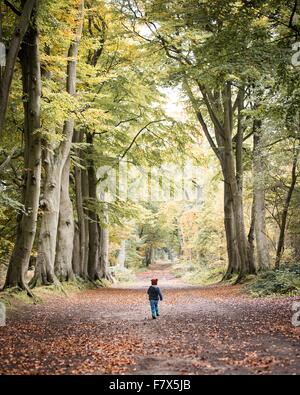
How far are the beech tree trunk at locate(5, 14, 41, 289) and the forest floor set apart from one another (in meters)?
1.49

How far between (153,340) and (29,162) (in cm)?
801

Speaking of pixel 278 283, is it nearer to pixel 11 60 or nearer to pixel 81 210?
pixel 11 60

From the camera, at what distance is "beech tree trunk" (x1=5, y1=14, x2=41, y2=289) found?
519 inches

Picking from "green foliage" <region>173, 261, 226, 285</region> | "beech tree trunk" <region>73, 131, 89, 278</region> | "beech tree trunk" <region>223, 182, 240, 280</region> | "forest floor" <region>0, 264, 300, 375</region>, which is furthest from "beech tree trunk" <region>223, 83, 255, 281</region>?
"beech tree trunk" <region>73, 131, 89, 278</region>

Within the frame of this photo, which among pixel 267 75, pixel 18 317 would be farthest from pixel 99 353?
pixel 267 75

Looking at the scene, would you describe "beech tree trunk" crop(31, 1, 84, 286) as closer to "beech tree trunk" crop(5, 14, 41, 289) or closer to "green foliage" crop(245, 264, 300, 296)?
"beech tree trunk" crop(5, 14, 41, 289)

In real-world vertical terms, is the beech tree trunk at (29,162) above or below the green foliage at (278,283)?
→ above

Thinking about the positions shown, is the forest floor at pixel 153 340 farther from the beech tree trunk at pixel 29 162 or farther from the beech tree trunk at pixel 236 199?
the beech tree trunk at pixel 236 199

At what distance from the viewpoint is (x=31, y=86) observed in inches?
529

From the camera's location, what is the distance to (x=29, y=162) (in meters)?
13.9

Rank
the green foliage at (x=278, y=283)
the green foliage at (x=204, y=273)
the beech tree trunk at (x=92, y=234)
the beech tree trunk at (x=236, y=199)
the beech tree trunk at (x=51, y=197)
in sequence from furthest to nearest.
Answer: the green foliage at (x=204, y=273)
the beech tree trunk at (x=92, y=234)
the beech tree trunk at (x=236, y=199)
the beech tree trunk at (x=51, y=197)
the green foliage at (x=278, y=283)

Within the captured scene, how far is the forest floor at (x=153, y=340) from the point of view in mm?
6031

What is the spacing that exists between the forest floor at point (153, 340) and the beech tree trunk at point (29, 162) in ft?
4.88

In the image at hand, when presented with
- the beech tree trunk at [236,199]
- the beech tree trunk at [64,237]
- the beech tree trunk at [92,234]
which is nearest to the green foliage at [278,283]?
the beech tree trunk at [236,199]
